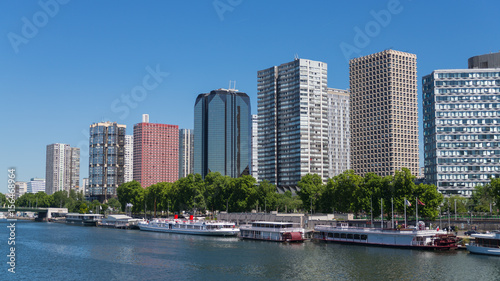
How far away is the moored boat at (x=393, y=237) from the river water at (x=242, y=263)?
3417mm

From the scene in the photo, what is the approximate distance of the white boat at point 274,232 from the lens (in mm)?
147750

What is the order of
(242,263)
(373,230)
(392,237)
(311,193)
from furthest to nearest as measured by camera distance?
1. (311,193)
2. (373,230)
3. (392,237)
4. (242,263)

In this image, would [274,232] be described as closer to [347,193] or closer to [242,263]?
[347,193]

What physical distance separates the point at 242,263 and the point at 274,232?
49.9 m

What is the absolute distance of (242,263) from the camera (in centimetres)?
10331

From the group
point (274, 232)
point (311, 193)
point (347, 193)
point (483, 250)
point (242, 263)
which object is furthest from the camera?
point (311, 193)

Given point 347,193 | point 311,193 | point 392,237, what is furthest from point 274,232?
point 311,193

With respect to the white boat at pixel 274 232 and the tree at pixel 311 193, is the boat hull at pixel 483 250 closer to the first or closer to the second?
the white boat at pixel 274 232

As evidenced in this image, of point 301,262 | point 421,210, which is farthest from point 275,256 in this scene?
point 421,210

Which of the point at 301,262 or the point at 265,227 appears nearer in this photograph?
the point at 301,262

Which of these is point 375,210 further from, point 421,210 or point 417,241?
point 417,241

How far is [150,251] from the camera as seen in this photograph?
125750mm

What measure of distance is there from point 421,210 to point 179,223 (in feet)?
282

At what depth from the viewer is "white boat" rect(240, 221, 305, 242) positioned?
148 metres
